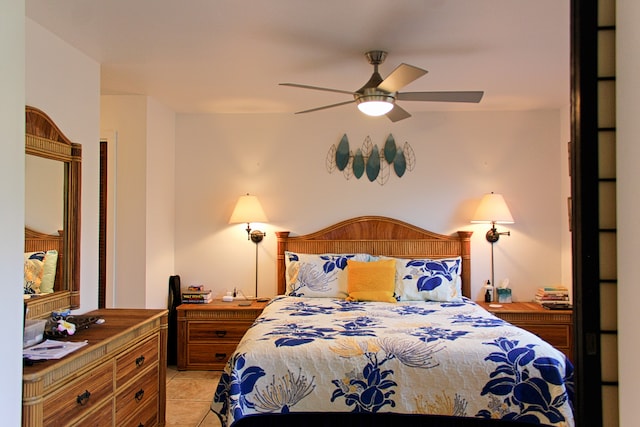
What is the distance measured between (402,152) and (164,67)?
2466 mm

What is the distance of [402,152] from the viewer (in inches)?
195

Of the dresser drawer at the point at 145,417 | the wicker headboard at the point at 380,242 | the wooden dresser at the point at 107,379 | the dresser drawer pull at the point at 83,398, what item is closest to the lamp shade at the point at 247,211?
the wicker headboard at the point at 380,242

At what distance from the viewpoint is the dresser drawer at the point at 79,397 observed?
6.54 feet

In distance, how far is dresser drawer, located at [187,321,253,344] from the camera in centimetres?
451

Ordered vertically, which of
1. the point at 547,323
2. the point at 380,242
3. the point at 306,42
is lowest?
the point at 547,323

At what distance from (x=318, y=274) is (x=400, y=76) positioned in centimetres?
228

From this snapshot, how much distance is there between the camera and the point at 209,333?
4523 mm

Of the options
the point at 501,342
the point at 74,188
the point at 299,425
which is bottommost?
the point at 299,425

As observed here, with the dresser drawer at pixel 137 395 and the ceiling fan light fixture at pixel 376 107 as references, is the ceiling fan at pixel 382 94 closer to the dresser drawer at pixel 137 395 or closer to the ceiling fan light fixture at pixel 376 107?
the ceiling fan light fixture at pixel 376 107

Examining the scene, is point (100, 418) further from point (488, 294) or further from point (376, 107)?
point (488, 294)

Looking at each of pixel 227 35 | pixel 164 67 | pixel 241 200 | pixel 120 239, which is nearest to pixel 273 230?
pixel 241 200
